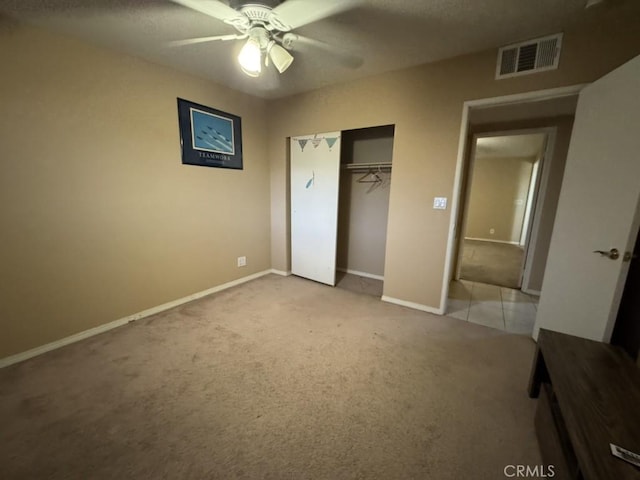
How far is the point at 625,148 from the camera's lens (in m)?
1.55

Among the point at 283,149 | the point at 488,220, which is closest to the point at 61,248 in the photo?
the point at 283,149

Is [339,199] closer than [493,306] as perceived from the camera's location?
No

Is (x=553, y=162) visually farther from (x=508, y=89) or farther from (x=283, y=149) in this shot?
(x=283, y=149)

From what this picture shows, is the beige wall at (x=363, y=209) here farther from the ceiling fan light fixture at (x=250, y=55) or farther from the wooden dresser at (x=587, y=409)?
the wooden dresser at (x=587, y=409)

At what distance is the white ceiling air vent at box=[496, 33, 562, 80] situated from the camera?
1.91m

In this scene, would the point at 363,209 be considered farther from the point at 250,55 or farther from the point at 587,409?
the point at 587,409

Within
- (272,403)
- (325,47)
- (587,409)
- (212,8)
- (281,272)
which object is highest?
(325,47)

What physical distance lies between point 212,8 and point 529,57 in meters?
2.38

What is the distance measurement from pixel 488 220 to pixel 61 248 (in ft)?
28.2

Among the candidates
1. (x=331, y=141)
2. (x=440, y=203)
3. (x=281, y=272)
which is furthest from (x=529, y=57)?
(x=281, y=272)

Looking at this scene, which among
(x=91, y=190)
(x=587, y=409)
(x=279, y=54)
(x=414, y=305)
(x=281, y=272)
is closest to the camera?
(x=587, y=409)

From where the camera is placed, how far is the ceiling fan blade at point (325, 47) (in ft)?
6.16

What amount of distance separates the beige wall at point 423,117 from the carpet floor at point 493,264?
5.82 feet

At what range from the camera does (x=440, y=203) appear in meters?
2.51
